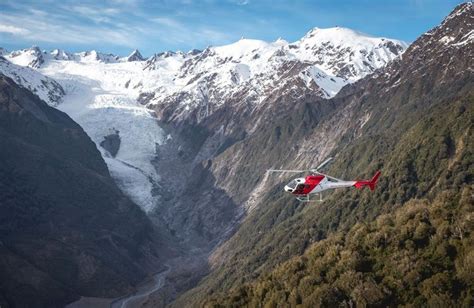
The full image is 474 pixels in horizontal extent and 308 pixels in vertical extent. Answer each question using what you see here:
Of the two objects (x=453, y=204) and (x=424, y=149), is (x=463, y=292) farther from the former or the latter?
(x=424, y=149)

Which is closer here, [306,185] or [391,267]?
[391,267]

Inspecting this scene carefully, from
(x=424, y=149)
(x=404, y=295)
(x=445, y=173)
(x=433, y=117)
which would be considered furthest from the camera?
(x=433, y=117)

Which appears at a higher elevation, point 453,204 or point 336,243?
point 453,204

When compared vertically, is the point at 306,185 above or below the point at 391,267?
above

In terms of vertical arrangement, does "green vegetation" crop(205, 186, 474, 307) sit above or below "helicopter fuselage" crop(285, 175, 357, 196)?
below

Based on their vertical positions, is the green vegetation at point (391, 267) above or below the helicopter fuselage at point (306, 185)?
below

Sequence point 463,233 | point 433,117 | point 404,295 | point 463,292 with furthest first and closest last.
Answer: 1. point 433,117
2. point 463,233
3. point 404,295
4. point 463,292

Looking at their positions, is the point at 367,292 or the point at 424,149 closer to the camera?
the point at 367,292

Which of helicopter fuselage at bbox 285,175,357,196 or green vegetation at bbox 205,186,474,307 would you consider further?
helicopter fuselage at bbox 285,175,357,196

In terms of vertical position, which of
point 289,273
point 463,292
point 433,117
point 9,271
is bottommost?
point 9,271

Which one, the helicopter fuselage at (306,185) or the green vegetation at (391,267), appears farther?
the helicopter fuselage at (306,185)

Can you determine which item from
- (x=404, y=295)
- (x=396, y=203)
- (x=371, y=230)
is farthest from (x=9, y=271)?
(x=404, y=295)
